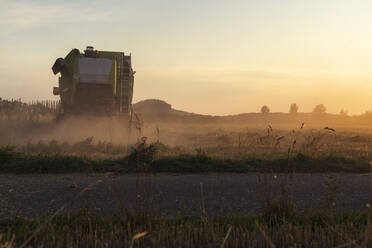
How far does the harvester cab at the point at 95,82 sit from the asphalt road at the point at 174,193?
1260 centimetres

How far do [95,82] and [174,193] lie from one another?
15.4 m

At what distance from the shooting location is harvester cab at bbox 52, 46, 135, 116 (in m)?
23.5

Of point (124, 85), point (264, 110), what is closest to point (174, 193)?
point (124, 85)

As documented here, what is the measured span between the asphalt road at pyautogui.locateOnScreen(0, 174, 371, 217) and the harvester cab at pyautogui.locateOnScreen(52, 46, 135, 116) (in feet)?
41.3

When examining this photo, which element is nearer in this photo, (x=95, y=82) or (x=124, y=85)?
(x=95, y=82)

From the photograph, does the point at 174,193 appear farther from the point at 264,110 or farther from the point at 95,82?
the point at 264,110

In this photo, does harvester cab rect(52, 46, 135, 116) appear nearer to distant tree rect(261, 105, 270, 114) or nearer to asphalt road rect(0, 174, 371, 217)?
asphalt road rect(0, 174, 371, 217)

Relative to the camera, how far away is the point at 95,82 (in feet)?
77.3

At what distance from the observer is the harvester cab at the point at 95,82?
77.3 feet

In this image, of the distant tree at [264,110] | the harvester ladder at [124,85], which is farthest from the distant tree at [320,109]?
the harvester ladder at [124,85]

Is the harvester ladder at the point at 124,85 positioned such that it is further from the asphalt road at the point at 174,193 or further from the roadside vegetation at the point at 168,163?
the asphalt road at the point at 174,193

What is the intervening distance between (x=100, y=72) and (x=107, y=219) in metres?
17.7

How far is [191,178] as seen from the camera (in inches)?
434

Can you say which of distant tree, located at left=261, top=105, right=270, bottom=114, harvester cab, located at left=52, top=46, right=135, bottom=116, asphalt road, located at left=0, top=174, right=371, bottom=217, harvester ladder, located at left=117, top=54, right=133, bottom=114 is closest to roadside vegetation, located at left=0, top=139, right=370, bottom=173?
asphalt road, located at left=0, top=174, right=371, bottom=217
